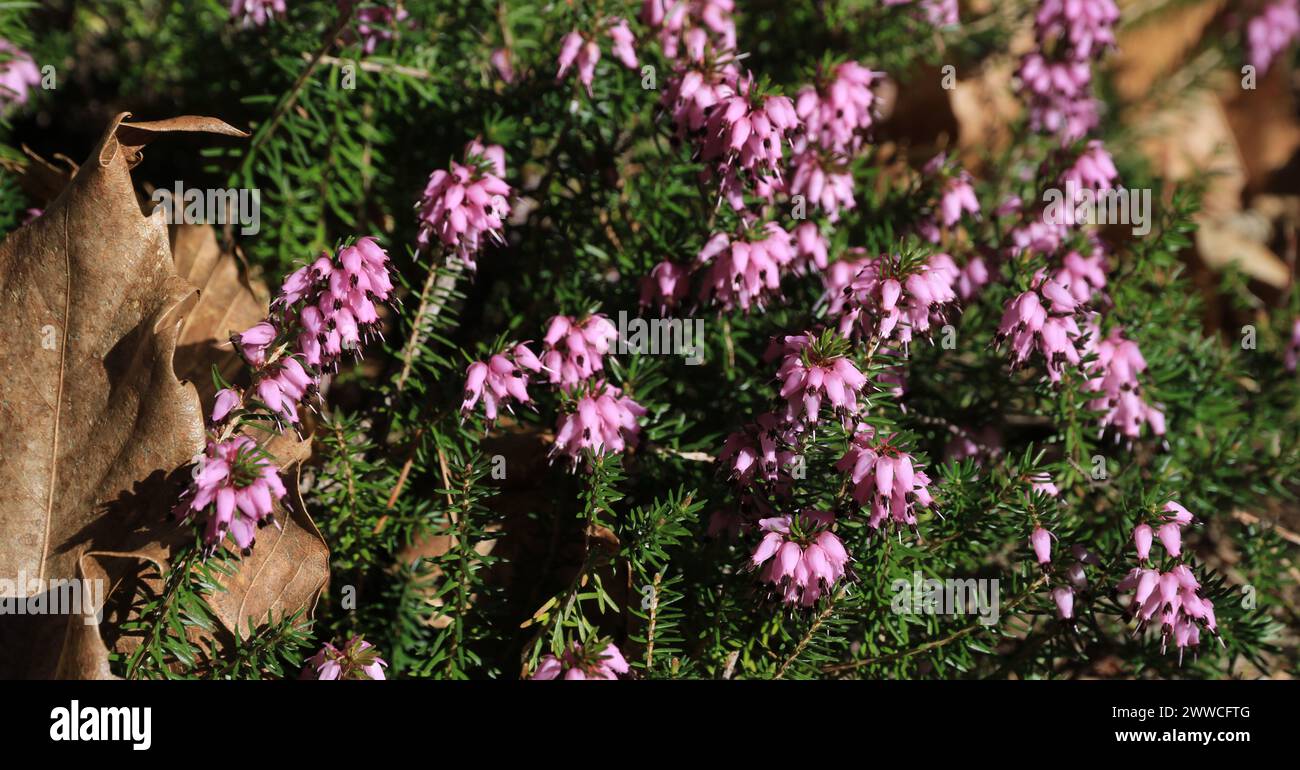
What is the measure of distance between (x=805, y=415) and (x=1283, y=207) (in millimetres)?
6644

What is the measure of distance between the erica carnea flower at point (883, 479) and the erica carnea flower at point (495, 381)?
1.05 m

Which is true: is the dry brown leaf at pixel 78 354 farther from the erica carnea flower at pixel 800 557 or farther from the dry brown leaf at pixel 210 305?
the erica carnea flower at pixel 800 557

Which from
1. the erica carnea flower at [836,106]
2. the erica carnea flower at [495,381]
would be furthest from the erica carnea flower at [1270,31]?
the erica carnea flower at [495,381]

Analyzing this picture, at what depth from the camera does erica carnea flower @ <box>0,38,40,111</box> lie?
178 inches

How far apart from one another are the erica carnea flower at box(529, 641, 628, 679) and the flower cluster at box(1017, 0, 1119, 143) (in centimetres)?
328

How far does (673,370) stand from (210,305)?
6.02ft

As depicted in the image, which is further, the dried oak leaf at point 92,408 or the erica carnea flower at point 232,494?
the dried oak leaf at point 92,408

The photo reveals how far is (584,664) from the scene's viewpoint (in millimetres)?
3051

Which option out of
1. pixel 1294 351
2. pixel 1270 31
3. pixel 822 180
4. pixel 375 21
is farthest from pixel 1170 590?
pixel 1270 31

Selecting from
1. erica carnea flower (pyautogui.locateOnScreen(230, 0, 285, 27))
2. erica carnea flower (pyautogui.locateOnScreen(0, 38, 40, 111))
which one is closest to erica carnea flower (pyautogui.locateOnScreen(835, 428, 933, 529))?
erica carnea flower (pyautogui.locateOnScreen(230, 0, 285, 27))

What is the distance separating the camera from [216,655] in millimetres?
3385

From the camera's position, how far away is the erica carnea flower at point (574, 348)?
3527mm

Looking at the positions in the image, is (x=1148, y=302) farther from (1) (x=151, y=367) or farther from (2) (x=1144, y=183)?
(1) (x=151, y=367)

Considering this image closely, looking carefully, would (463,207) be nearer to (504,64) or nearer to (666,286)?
(666,286)
